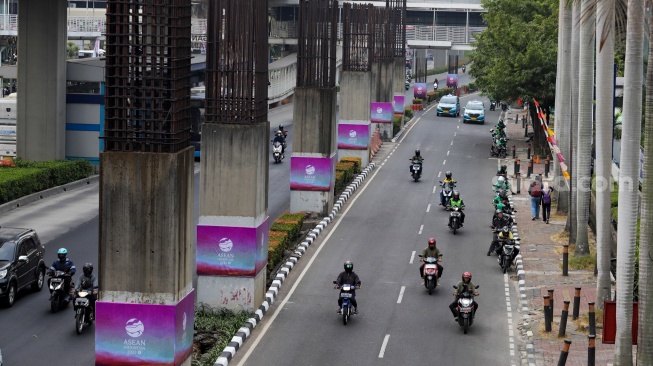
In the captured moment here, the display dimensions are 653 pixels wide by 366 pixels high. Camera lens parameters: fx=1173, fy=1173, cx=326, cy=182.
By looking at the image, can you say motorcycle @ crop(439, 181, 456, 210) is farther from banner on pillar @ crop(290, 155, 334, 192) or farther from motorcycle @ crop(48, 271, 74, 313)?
motorcycle @ crop(48, 271, 74, 313)

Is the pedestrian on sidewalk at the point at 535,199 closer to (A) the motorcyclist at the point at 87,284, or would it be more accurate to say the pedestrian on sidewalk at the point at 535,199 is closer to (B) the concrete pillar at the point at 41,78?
(B) the concrete pillar at the point at 41,78

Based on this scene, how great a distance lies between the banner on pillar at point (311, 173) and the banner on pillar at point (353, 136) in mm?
13821

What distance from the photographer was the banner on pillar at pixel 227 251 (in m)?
27.8

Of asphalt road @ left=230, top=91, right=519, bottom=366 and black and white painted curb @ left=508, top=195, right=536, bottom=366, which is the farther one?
black and white painted curb @ left=508, top=195, right=536, bottom=366

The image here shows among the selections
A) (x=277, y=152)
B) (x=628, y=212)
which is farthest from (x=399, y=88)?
(x=628, y=212)

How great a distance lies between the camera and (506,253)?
110 ft

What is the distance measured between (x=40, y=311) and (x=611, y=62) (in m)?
14.6

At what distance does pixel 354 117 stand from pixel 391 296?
84.1 feet

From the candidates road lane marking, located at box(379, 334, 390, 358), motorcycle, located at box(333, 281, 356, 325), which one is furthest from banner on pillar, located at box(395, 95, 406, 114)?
road lane marking, located at box(379, 334, 390, 358)

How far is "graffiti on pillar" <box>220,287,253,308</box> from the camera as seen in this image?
27875 millimetres

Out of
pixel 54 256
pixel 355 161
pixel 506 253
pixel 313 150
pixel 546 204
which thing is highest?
pixel 313 150

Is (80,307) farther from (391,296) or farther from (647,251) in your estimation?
(647,251)

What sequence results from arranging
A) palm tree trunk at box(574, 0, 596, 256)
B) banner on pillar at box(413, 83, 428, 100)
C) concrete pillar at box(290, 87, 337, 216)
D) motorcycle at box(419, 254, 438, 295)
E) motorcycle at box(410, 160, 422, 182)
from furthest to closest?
banner on pillar at box(413, 83, 428, 100) → motorcycle at box(410, 160, 422, 182) → concrete pillar at box(290, 87, 337, 216) → palm tree trunk at box(574, 0, 596, 256) → motorcycle at box(419, 254, 438, 295)

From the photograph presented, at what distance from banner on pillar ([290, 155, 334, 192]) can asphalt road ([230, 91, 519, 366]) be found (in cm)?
161
